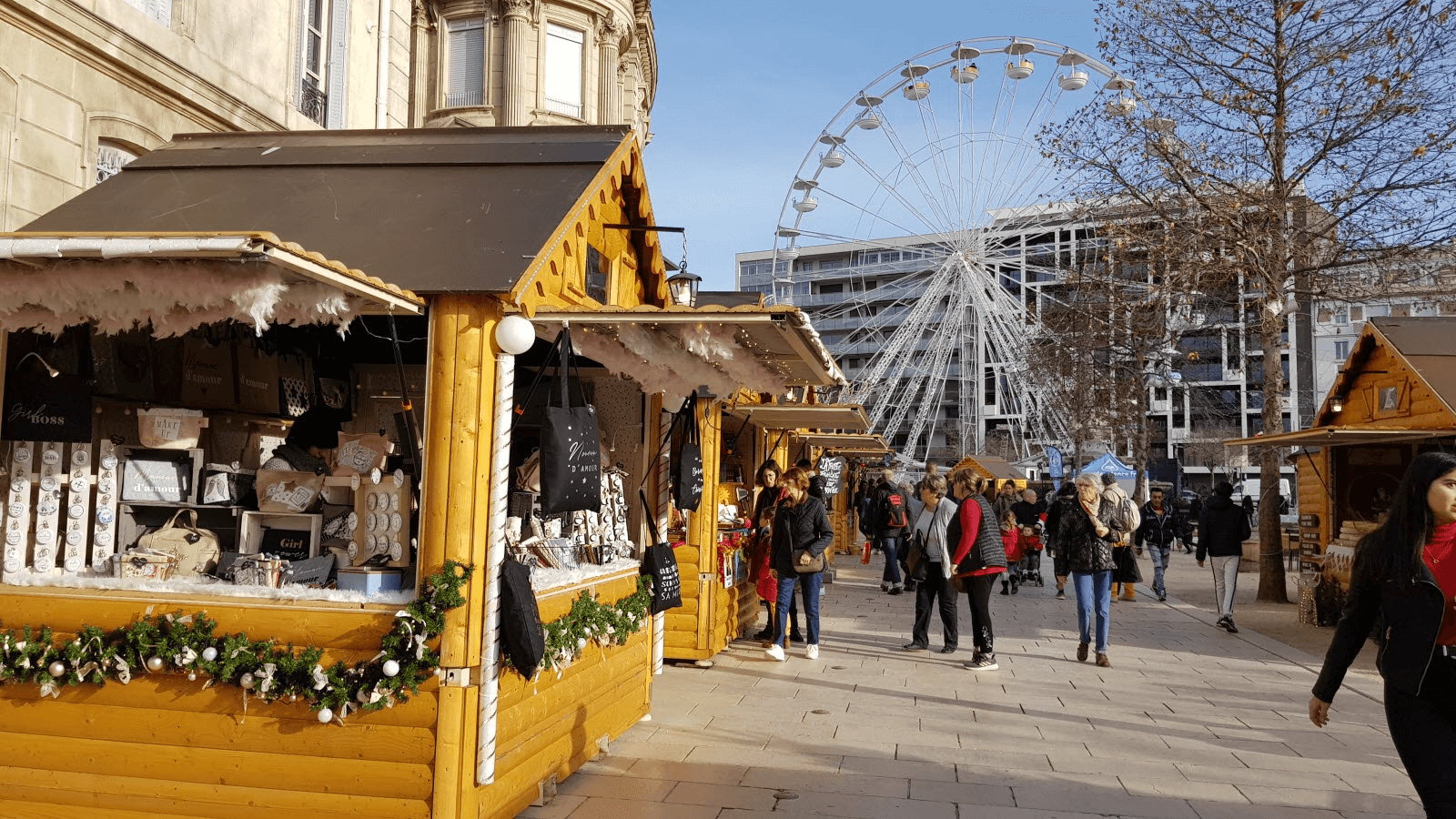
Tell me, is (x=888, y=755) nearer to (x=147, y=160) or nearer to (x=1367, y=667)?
(x=147, y=160)

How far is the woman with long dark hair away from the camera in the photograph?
3.79 m

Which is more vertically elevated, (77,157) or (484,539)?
(77,157)

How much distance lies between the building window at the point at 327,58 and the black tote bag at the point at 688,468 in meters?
8.46

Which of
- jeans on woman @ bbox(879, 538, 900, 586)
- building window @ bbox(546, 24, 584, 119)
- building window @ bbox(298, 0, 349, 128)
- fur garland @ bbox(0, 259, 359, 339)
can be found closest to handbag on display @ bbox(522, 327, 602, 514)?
fur garland @ bbox(0, 259, 359, 339)

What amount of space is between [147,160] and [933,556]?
7.63 meters

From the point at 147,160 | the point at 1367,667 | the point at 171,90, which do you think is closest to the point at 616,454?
the point at 147,160

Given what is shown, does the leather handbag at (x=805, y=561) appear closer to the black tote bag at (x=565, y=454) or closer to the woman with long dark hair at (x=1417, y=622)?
the black tote bag at (x=565, y=454)

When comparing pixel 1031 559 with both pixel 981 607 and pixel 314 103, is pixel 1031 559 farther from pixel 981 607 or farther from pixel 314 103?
pixel 314 103

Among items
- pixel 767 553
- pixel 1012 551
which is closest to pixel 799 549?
pixel 767 553

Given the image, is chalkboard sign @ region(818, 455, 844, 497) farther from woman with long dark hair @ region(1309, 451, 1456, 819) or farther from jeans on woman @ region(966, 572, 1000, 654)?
woman with long dark hair @ region(1309, 451, 1456, 819)

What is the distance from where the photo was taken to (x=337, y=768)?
4824 millimetres

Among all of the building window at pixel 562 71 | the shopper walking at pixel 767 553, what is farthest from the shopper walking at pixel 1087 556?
the building window at pixel 562 71

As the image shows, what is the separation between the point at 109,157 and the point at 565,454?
798 cm

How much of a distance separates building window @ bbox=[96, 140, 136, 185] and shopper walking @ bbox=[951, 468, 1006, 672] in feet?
28.4
